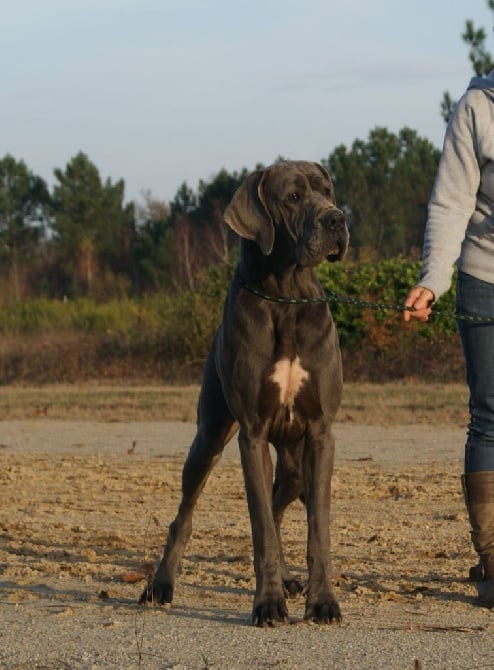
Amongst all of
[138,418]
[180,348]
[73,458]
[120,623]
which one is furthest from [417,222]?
[120,623]

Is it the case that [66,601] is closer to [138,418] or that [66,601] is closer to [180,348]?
[138,418]

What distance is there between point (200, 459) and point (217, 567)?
35.2 inches

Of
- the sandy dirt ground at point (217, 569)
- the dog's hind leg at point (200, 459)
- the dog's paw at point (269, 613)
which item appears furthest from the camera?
the dog's hind leg at point (200, 459)

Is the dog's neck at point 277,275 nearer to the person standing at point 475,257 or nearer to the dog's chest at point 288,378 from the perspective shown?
the dog's chest at point 288,378

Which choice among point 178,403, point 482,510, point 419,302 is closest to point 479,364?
point 419,302

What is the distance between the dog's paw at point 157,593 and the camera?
245 inches

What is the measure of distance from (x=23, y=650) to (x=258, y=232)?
2.10 m

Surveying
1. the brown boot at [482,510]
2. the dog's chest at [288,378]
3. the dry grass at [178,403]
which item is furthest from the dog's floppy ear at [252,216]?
the dry grass at [178,403]

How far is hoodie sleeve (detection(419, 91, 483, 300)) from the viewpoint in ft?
20.1

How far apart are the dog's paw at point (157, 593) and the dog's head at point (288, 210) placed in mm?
1635

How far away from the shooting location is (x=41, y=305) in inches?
1297

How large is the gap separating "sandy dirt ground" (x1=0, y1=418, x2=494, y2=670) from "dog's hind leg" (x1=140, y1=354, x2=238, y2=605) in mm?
155

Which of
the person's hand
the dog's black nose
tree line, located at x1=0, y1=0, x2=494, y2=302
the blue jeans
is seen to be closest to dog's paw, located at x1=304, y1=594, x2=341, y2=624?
the blue jeans

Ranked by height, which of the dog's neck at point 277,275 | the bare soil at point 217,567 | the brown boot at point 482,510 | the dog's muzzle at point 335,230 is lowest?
the bare soil at point 217,567
